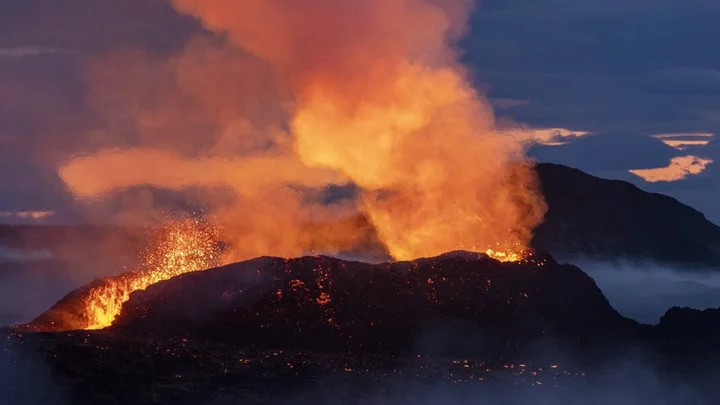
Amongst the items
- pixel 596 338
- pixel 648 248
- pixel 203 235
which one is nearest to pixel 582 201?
pixel 648 248

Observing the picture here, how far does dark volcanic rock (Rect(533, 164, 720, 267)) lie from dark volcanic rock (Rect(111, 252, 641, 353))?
78.8m

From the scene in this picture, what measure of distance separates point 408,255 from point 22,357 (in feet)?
98.6

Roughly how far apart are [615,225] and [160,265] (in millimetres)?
89226

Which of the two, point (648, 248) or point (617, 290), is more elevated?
point (648, 248)

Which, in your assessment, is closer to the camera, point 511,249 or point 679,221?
point 511,249

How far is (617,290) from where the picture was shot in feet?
473

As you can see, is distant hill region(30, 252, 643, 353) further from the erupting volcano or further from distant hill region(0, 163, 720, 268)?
distant hill region(0, 163, 720, 268)

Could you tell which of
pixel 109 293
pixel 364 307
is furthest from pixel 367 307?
pixel 109 293

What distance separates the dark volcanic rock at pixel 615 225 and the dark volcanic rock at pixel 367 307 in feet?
259

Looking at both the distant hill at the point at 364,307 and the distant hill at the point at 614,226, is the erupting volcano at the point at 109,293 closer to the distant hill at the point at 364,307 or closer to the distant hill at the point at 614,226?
the distant hill at the point at 364,307

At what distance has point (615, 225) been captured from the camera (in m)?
164

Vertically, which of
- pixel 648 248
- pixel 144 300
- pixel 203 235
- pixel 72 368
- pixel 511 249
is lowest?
pixel 72 368

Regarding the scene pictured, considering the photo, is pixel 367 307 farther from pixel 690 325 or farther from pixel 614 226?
pixel 614 226

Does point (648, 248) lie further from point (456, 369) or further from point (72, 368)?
point (72, 368)
